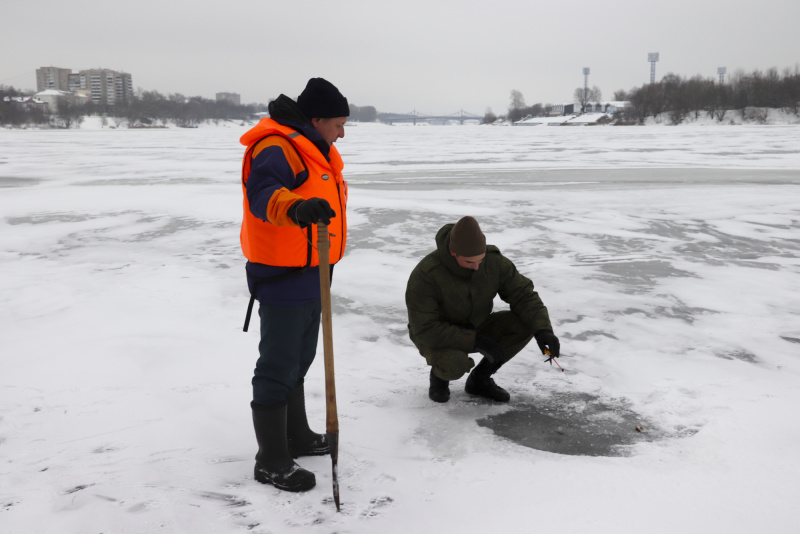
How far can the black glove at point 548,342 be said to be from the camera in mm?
2859

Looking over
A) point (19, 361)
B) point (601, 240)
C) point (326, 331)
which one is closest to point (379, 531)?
point (326, 331)

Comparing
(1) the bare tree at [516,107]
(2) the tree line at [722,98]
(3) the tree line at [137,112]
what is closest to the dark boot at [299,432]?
(2) the tree line at [722,98]

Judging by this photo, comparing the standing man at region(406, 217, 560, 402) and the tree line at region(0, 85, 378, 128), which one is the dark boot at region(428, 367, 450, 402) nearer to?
the standing man at region(406, 217, 560, 402)

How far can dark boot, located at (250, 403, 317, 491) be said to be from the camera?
7.72 ft

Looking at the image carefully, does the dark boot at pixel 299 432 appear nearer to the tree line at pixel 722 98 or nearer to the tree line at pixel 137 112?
the tree line at pixel 722 98

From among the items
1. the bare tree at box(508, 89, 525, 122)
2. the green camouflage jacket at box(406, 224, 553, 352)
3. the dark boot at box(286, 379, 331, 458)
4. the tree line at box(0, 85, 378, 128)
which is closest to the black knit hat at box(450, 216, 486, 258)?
the green camouflage jacket at box(406, 224, 553, 352)

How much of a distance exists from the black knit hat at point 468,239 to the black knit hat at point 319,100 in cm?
81

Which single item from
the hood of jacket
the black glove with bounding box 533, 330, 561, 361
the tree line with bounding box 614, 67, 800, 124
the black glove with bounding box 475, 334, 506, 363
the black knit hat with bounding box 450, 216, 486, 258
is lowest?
the black glove with bounding box 475, 334, 506, 363

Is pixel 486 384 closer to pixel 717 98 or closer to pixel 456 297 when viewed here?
pixel 456 297

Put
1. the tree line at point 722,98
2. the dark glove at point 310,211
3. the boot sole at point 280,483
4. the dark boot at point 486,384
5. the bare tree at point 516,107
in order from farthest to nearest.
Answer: the bare tree at point 516,107, the tree line at point 722,98, the dark boot at point 486,384, the boot sole at point 280,483, the dark glove at point 310,211

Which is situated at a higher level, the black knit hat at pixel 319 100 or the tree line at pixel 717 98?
the tree line at pixel 717 98

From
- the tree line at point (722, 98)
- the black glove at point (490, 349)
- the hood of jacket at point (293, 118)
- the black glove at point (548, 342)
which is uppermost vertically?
the tree line at point (722, 98)

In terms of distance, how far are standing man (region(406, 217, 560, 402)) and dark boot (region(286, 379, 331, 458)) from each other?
0.66 metres

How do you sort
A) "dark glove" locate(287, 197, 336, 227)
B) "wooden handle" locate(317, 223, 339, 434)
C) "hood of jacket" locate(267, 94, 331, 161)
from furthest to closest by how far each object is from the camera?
"hood of jacket" locate(267, 94, 331, 161)
"wooden handle" locate(317, 223, 339, 434)
"dark glove" locate(287, 197, 336, 227)
